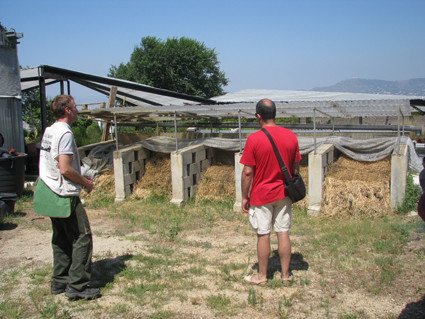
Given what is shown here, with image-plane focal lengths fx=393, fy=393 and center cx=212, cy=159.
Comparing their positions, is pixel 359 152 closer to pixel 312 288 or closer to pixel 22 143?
pixel 312 288

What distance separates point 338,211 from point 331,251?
2.07 m

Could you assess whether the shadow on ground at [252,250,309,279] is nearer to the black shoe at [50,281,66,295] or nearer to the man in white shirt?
the man in white shirt

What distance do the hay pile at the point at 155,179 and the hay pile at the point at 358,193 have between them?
3.66 m

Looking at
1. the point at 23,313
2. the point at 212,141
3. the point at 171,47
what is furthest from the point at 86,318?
the point at 171,47

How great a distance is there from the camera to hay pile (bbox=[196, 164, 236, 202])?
868 cm

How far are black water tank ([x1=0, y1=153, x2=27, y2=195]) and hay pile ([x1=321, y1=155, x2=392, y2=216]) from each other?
647 cm

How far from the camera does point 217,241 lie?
5.98 meters

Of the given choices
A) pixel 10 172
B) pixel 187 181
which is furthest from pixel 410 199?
pixel 10 172

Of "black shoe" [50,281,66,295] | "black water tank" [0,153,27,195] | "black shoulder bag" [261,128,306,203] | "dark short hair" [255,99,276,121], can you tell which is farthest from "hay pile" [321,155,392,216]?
"black water tank" [0,153,27,195]

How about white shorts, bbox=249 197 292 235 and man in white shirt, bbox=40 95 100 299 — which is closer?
man in white shirt, bbox=40 95 100 299

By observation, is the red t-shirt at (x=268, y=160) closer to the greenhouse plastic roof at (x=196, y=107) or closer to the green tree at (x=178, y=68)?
the greenhouse plastic roof at (x=196, y=107)

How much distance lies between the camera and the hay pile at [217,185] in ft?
28.5

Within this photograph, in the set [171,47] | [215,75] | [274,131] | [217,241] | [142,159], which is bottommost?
[217,241]

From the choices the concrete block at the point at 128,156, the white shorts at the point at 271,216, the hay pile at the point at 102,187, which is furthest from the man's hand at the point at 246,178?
the hay pile at the point at 102,187
